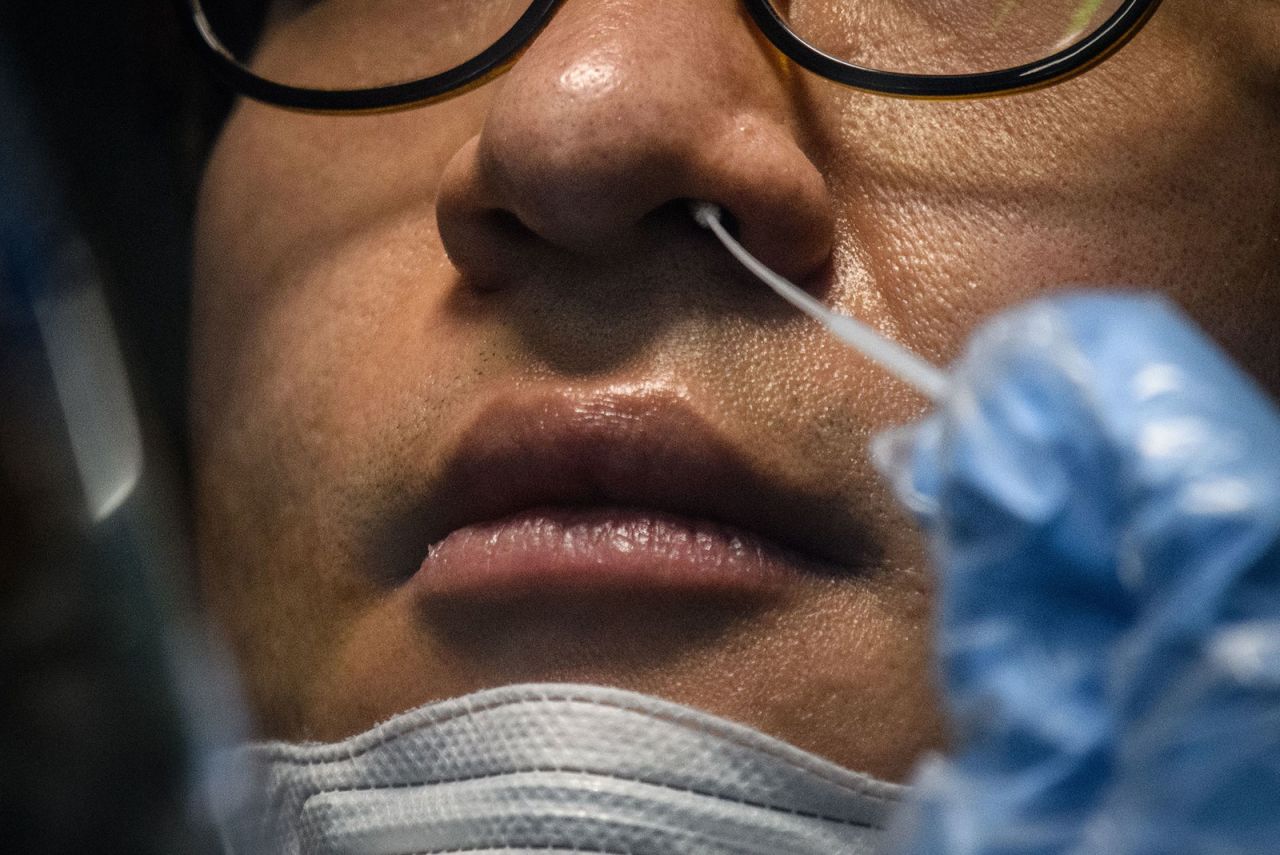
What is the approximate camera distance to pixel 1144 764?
0.30m

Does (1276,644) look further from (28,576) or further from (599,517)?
(28,576)

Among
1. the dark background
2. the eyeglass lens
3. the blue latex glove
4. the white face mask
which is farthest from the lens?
the dark background

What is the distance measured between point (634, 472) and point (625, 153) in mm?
151

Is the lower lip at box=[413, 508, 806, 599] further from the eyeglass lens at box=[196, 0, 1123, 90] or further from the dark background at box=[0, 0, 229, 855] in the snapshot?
the dark background at box=[0, 0, 229, 855]

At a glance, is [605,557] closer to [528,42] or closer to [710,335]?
[710,335]

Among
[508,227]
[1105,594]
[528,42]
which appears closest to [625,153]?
[508,227]

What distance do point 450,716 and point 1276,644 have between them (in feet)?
1.31

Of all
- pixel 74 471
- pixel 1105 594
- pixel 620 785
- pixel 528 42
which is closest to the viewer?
pixel 1105 594

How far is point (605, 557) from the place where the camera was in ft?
1.90

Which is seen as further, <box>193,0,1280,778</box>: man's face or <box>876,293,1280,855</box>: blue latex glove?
<box>193,0,1280,778</box>: man's face

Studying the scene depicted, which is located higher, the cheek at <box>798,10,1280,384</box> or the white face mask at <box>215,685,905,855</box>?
the cheek at <box>798,10,1280,384</box>

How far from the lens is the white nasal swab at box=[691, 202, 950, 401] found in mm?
368

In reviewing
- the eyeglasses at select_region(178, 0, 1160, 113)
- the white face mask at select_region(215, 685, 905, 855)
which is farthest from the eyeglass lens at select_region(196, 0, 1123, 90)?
the white face mask at select_region(215, 685, 905, 855)

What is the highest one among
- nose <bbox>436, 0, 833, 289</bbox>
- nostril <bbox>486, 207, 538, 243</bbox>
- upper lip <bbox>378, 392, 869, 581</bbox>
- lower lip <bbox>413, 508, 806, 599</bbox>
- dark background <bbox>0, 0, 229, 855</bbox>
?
nose <bbox>436, 0, 833, 289</bbox>
